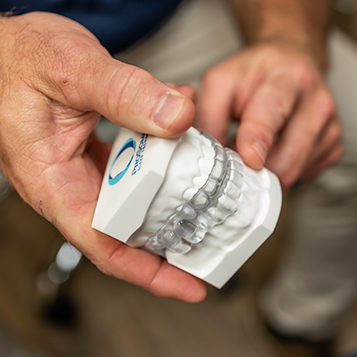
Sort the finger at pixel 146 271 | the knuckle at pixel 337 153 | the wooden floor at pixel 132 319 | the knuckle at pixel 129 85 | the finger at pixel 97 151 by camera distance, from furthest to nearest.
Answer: the wooden floor at pixel 132 319
the knuckle at pixel 337 153
the finger at pixel 97 151
the finger at pixel 146 271
the knuckle at pixel 129 85

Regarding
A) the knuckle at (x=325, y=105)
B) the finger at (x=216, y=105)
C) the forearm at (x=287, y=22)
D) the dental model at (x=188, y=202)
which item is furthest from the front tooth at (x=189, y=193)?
the forearm at (x=287, y=22)

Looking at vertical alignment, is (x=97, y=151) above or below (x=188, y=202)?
below

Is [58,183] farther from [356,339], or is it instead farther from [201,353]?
[356,339]

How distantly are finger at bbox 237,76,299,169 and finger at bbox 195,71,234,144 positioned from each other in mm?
59

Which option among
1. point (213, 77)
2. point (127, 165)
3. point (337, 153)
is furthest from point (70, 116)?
point (337, 153)

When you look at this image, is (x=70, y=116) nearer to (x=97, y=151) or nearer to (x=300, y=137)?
(x=97, y=151)

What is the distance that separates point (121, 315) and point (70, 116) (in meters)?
0.88

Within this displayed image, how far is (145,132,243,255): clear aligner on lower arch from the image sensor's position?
448mm

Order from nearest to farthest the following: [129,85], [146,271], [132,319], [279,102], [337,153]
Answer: [129,85], [146,271], [279,102], [337,153], [132,319]

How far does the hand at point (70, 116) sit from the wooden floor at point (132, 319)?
2.28 ft

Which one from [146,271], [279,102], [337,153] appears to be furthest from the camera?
[337,153]

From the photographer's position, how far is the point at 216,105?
0.65m

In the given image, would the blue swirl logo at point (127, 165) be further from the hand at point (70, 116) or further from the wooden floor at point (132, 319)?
the wooden floor at point (132, 319)

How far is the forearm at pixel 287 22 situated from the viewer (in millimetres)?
779
